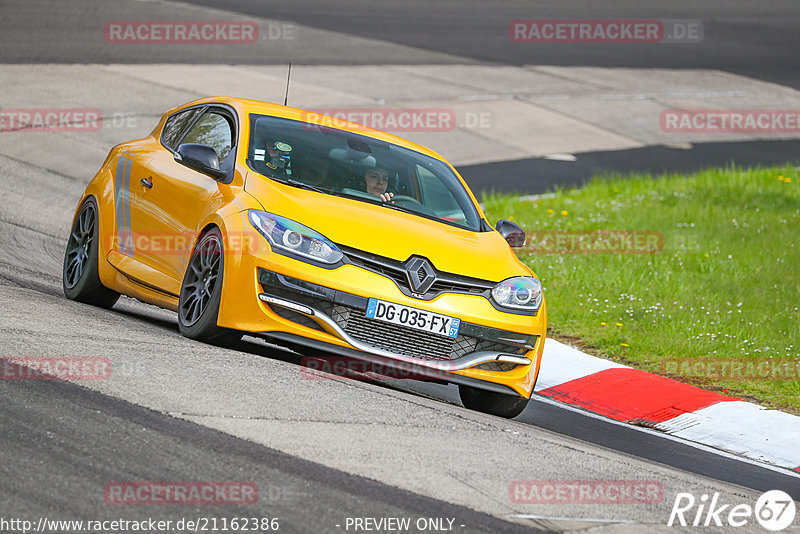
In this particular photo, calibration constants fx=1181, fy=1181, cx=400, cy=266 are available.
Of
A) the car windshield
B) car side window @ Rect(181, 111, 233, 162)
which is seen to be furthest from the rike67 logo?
car side window @ Rect(181, 111, 233, 162)

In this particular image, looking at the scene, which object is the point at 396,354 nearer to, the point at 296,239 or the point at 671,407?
the point at 296,239

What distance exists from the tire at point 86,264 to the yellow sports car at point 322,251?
28 mm

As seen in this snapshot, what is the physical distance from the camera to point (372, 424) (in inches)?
241

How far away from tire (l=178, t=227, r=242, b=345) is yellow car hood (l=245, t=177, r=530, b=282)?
42cm

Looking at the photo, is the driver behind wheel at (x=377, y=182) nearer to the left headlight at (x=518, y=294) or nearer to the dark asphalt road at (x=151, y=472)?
the left headlight at (x=518, y=294)

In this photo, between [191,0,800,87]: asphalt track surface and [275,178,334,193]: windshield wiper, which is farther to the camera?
[191,0,800,87]: asphalt track surface

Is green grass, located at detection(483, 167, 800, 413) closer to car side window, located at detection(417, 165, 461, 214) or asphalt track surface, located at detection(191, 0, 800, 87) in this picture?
car side window, located at detection(417, 165, 461, 214)

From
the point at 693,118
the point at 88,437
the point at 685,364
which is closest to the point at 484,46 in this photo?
the point at 693,118

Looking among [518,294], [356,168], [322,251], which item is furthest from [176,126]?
[518,294]

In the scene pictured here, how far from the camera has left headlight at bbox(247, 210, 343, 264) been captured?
273 inches

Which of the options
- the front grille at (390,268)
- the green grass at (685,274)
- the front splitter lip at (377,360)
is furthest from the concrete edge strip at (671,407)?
the front grille at (390,268)

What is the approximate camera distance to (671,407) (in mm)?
8953

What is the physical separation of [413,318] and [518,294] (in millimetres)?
812

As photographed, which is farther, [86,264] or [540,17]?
[540,17]
